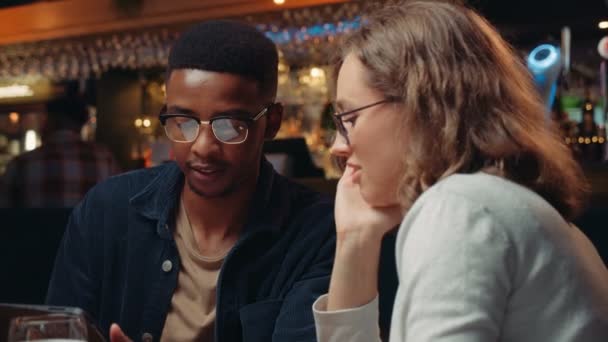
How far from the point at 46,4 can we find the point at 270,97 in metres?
4.73

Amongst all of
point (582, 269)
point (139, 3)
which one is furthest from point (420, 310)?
point (139, 3)

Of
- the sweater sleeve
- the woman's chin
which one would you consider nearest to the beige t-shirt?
the sweater sleeve

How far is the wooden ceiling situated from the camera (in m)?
5.24

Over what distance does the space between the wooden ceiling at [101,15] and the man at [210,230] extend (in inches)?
133

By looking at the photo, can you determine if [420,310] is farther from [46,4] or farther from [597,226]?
[46,4]

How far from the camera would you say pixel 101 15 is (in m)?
5.75

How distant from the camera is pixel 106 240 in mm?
1702

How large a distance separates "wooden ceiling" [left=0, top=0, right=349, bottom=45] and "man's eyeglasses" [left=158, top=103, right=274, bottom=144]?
11.4 ft

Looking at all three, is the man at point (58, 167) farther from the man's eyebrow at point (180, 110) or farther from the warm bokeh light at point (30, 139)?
the warm bokeh light at point (30, 139)

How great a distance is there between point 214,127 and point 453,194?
76cm

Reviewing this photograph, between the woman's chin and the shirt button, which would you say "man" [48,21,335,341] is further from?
the woman's chin

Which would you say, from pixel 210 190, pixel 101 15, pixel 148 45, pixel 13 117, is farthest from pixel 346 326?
pixel 13 117

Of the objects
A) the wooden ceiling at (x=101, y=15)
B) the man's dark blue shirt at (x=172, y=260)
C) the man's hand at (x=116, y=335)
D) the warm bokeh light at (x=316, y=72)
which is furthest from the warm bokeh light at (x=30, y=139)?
the man's hand at (x=116, y=335)

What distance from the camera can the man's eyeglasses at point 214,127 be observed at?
157cm
